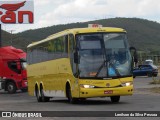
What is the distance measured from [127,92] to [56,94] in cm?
476

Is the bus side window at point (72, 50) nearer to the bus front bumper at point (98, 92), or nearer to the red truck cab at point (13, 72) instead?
the bus front bumper at point (98, 92)

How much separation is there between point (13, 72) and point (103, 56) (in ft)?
69.5

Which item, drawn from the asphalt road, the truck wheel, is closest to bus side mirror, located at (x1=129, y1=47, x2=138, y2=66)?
the asphalt road

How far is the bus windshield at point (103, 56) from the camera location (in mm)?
23812

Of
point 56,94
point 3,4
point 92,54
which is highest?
point 3,4

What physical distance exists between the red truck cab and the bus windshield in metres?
20.5

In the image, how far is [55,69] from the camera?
27.4 metres

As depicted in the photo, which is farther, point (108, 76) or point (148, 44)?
point (148, 44)

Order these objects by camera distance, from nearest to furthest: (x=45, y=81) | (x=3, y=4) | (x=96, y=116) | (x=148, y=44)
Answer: (x=96, y=116) < (x=45, y=81) < (x=3, y=4) < (x=148, y=44)

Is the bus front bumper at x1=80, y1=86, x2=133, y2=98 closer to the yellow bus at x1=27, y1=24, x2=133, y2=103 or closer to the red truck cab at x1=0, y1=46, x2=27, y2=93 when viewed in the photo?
the yellow bus at x1=27, y1=24, x2=133, y2=103

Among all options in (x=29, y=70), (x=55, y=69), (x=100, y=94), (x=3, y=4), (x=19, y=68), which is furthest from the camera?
(x=3, y=4)

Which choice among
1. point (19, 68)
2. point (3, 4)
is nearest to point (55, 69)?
point (19, 68)

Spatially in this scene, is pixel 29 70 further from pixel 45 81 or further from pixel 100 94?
pixel 100 94

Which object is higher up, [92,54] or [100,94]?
[92,54]
